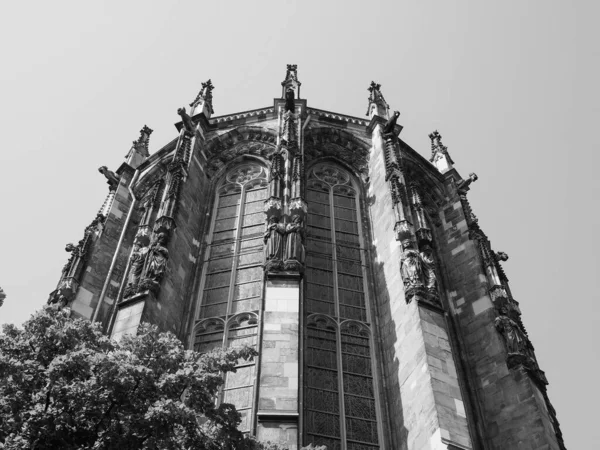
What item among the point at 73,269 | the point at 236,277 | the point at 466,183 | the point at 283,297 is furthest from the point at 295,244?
the point at 466,183

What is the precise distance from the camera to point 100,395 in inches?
391

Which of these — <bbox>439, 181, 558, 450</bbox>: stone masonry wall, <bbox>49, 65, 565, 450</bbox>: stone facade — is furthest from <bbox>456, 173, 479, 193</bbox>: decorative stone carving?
<bbox>439, 181, 558, 450</bbox>: stone masonry wall

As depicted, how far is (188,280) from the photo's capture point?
1939 centimetres

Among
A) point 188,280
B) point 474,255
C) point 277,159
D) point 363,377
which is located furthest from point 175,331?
point 474,255

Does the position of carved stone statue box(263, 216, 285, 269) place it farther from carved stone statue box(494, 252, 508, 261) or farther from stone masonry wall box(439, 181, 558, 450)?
carved stone statue box(494, 252, 508, 261)

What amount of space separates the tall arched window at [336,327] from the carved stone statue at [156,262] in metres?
3.73

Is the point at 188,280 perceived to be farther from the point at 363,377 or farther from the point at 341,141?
the point at 341,141

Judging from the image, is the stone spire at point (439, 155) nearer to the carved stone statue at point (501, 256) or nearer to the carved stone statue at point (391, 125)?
the carved stone statue at point (391, 125)

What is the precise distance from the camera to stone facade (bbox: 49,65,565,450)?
15.6 m

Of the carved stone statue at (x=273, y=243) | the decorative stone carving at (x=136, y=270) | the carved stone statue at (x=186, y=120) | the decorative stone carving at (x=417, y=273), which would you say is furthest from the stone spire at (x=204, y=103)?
the decorative stone carving at (x=417, y=273)

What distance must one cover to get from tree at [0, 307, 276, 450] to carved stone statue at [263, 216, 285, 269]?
6447mm

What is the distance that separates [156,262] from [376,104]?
11.9 meters

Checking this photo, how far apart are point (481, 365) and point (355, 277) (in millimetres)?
4002

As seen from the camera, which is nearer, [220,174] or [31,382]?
[31,382]
